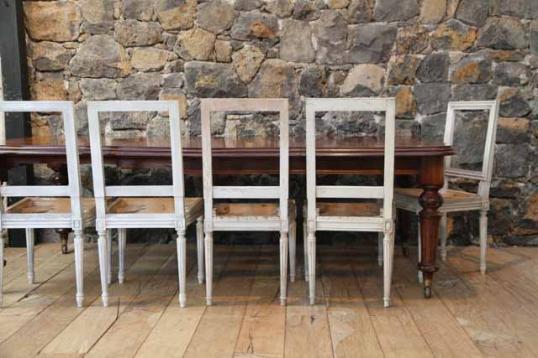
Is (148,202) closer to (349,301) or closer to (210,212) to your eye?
(210,212)

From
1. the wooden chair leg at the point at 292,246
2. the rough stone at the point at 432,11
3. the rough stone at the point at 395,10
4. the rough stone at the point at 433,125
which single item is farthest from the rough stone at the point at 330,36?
the wooden chair leg at the point at 292,246

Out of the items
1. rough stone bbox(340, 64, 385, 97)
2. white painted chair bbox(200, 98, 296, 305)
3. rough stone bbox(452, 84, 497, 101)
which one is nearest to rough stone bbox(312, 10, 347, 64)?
rough stone bbox(340, 64, 385, 97)

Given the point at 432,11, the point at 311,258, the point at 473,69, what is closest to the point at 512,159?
the point at 473,69

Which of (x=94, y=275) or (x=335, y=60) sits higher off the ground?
(x=335, y=60)

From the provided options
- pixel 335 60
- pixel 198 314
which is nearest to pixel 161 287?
pixel 198 314

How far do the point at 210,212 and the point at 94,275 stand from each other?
1018mm

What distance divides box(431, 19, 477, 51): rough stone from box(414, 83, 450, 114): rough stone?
0.27m

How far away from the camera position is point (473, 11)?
3383 mm

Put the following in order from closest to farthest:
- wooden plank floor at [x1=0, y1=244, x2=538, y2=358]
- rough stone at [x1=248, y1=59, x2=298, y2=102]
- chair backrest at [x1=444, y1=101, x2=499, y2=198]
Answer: wooden plank floor at [x1=0, y1=244, x2=538, y2=358] → chair backrest at [x1=444, y1=101, x2=499, y2=198] → rough stone at [x1=248, y1=59, x2=298, y2=102]

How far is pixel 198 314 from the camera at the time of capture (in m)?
2.37

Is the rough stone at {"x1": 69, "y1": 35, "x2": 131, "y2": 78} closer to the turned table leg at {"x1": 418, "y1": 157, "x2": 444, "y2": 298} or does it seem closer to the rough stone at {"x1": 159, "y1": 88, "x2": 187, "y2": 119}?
the rough stone at {"x1": 159, "y1": 88, "x2": 187, "y2": 119}

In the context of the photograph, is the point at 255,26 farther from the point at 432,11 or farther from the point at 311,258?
the point at 311,258

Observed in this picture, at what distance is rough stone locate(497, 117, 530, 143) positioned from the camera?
344cm

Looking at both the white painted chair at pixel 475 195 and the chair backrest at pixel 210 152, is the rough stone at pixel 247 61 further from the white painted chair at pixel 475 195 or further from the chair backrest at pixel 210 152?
the white painted chair at pixel 475 195
